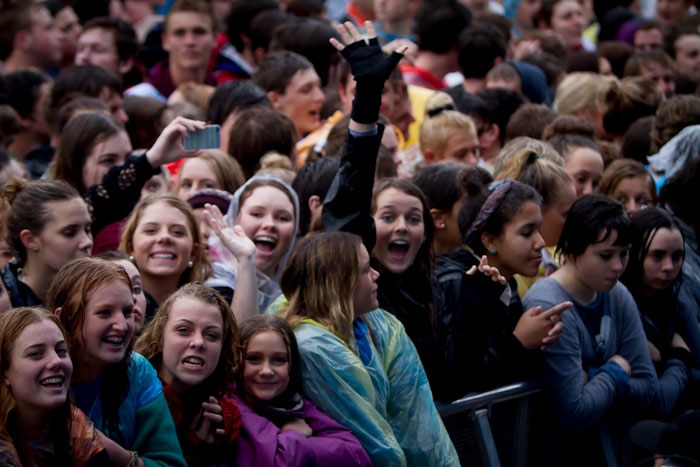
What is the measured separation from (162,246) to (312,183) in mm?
1066

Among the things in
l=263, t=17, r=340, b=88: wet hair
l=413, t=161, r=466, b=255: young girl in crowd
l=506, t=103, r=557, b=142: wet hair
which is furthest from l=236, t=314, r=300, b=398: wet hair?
l=263, t=17, r=340, b=88: wet hair

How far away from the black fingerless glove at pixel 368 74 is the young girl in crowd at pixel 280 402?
A: 0.99 metres

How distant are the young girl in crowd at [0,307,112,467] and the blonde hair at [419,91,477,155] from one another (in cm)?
403

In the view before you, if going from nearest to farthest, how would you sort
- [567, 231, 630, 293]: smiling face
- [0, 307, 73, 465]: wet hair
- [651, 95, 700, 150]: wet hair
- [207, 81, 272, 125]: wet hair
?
[0, 307, 73, 465]: wet hair < [567, 231, 630, 293]: smiling face < [207, 81, 272, 125]: wet hair < [651, 95, 700, 150]: wet hair

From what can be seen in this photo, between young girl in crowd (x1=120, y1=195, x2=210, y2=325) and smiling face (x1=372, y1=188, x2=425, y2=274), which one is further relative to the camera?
smiling face (x1=372, y1=188, x2=425, y2=274)

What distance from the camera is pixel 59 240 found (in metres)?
5.17

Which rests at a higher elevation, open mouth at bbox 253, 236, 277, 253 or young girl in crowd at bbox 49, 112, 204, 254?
young girl in crowd at bbox 49, 112, 204, 254

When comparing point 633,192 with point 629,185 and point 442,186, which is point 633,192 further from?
point 442,186

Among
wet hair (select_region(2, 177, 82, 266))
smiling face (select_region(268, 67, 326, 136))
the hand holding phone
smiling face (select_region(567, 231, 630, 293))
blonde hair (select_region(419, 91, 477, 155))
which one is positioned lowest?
smiling face (select_region(567, 231, 630, 293))

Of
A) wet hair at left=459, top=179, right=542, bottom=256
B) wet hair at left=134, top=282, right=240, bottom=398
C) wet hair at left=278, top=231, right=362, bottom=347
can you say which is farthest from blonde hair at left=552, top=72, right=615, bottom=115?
wet hair at left=134, top=282, right=240, bottom=398

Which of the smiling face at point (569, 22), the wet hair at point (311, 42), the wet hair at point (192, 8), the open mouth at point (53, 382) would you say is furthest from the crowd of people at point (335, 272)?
the smiling face at point (569, 22)

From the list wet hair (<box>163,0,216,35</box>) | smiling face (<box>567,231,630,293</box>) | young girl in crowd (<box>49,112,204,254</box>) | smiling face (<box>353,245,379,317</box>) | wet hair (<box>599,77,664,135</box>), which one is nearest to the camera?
smiling face (<box>353,245,379,317</box>)

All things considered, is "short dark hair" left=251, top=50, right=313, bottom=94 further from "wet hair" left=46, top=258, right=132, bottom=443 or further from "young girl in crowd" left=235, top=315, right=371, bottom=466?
"wet hair" left=46, top=258, right=132, bottom=443

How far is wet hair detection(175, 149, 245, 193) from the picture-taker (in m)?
6.52
